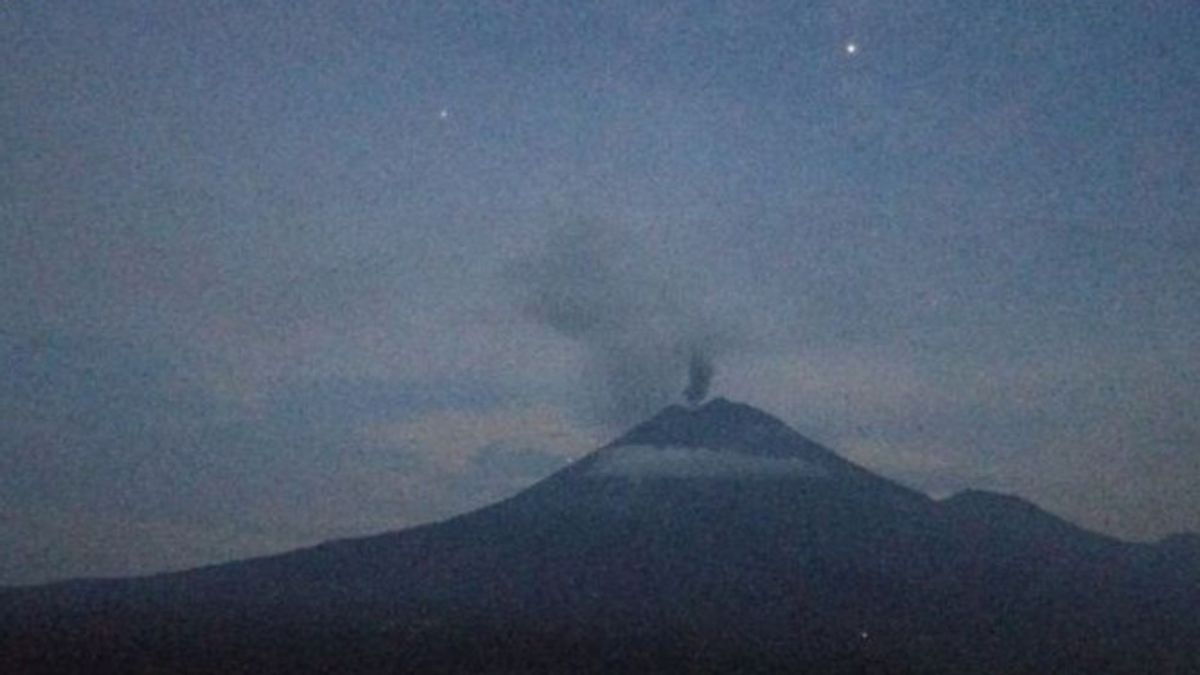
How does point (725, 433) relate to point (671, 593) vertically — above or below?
above

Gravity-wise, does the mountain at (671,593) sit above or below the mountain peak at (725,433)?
below

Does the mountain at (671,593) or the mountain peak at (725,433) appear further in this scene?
the mountain peak at (725,433)

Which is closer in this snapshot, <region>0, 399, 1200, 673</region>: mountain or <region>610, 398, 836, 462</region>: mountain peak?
<region>0, 399, 1200, 673</region>: mountain

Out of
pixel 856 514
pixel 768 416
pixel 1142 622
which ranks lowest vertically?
pixel 1142 622

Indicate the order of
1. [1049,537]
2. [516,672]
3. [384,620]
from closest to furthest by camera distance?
[516,672] → [384,620] → [1049,537]

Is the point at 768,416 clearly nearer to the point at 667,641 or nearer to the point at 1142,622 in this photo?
the point at 1142,622

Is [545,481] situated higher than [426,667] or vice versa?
[545,481]

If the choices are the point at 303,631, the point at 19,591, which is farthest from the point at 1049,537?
the point at 19,591

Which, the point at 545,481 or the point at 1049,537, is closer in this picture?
the point at 545,481
